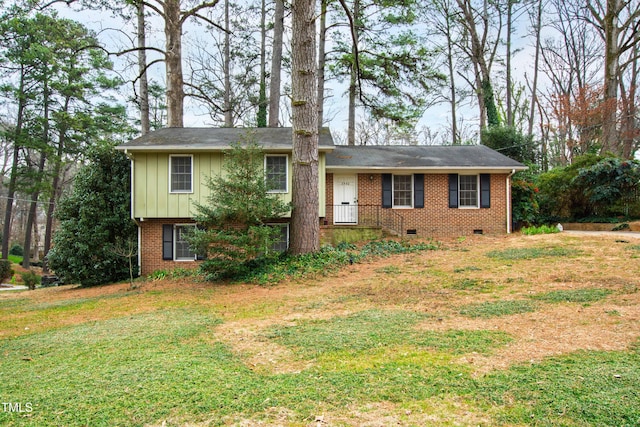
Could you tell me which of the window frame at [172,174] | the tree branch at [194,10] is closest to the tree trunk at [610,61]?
the tree branch at [194,10]

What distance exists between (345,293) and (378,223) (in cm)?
800

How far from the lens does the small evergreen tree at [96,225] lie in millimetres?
13008

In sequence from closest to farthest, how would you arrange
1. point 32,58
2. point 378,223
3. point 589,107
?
point 378,223 < point 589,107 < point 32,58

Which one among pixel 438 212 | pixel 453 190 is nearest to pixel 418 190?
pixel 438 212

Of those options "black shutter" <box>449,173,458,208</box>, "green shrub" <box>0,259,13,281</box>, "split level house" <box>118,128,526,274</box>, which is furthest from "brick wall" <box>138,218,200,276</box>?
"black shutter" <box>449,173,458,208</box>

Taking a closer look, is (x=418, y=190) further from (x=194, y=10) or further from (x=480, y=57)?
(x=480, y=57)

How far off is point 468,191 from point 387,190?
308cm

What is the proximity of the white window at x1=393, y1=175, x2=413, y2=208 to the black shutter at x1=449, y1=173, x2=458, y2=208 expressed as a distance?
1434 mm

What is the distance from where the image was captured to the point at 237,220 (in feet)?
33.6

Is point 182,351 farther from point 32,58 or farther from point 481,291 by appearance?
point 32,58

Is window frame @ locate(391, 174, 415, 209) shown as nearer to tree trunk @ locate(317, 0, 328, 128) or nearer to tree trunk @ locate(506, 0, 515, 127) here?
tree trunk @ locate(317, 0, 328, 128)

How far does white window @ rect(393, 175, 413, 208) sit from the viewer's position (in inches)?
A: 629

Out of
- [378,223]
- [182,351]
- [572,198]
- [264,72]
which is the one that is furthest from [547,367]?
[264,72]

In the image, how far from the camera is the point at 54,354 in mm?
4820
